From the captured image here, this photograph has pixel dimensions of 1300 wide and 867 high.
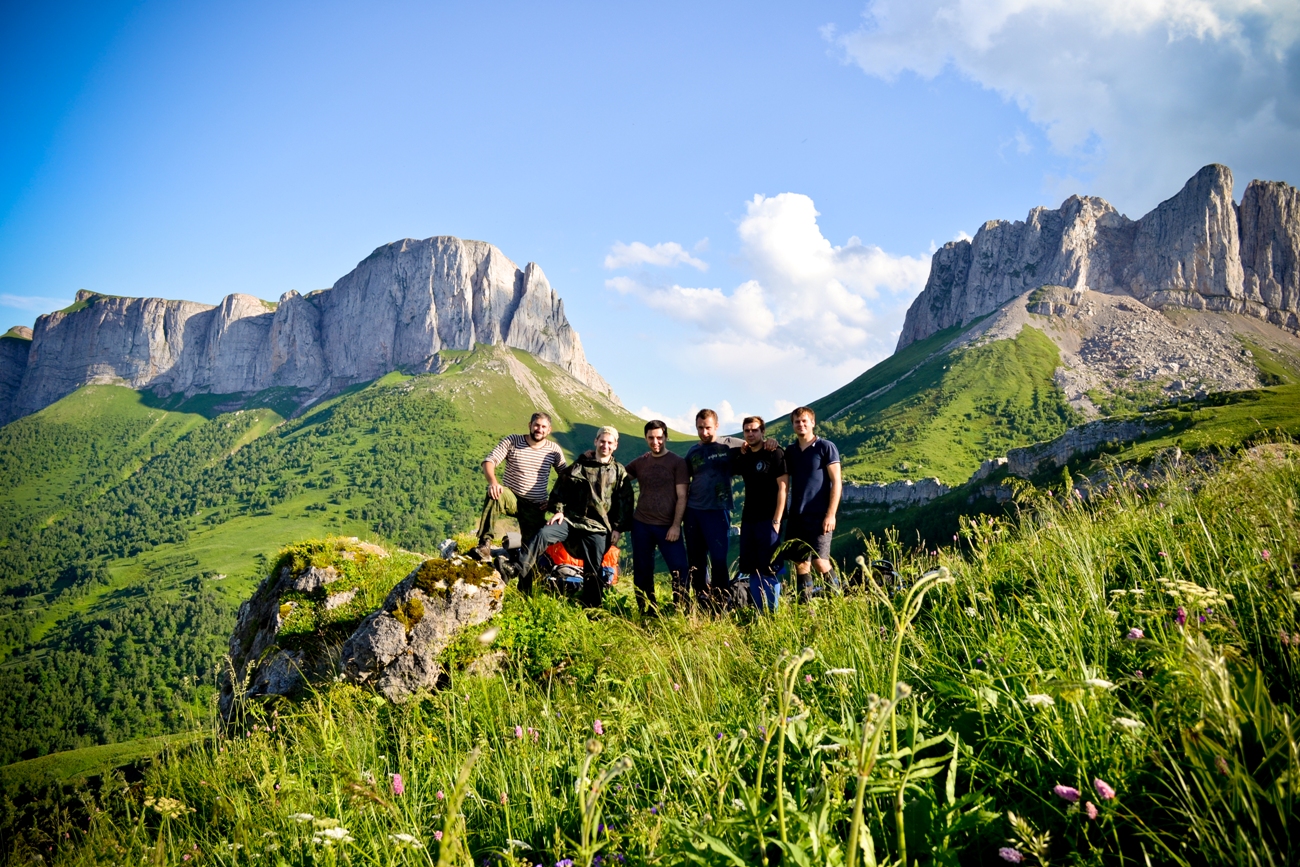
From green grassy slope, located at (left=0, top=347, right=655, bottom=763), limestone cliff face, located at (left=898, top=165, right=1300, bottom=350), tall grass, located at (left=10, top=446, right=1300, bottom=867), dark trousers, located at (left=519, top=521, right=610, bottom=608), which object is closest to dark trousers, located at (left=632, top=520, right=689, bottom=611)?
dark trousers, located at (left=519, top=521, right=610, bottom=608)

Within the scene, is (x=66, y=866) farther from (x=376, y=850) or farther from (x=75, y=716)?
(x=75, y=716)

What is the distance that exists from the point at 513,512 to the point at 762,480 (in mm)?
4079

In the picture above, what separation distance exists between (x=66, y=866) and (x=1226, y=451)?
30.9 feet

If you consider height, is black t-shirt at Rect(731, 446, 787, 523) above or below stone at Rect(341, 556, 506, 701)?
above

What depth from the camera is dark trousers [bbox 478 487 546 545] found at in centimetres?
940

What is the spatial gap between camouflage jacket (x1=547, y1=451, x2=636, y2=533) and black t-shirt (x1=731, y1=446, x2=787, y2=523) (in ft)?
5.93

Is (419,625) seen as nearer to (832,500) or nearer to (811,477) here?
(811,477)

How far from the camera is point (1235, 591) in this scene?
2.98m

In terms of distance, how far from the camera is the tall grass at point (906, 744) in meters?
1.56

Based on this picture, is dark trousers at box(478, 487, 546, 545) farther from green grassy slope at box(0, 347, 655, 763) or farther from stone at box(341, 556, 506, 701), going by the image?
green grassy slope at box(0, 347, 655, 763)

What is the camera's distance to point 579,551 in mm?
9102

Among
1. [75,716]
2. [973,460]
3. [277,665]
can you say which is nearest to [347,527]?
[75,716]

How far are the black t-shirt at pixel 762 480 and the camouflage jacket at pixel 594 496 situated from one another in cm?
181

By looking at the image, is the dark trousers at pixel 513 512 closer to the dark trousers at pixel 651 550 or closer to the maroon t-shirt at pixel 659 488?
the dark trousers at pixel 651 550
